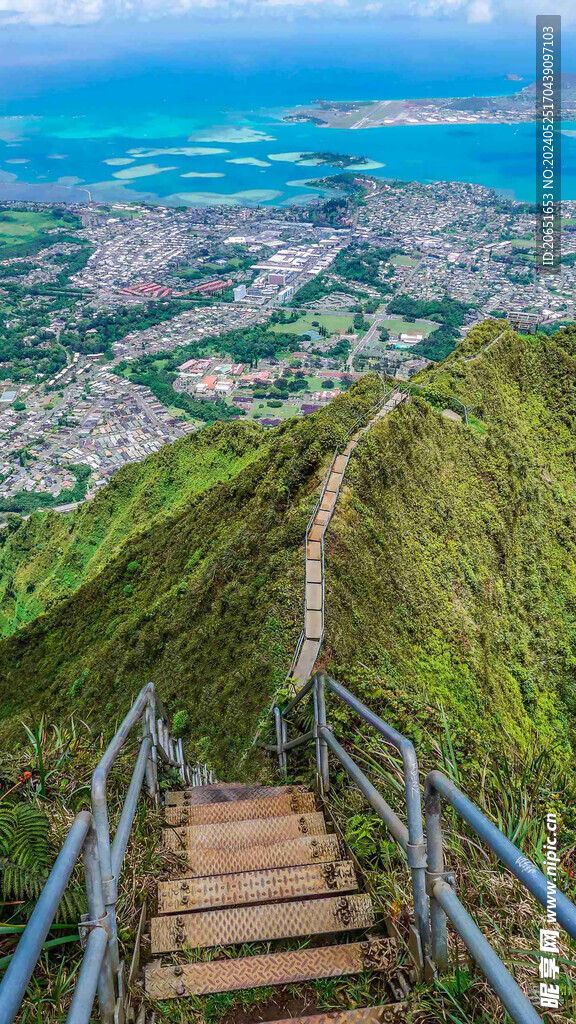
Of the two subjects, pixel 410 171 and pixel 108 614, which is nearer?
pixel 108 614

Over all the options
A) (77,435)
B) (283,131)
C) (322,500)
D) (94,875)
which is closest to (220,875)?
(94,875)

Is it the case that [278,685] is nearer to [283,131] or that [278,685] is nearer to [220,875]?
[220,875]

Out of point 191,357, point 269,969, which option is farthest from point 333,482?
point 191,357

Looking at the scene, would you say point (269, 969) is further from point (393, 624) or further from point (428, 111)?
point (428, 111)

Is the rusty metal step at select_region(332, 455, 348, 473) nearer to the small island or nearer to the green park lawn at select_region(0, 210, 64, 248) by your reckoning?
the green park lawn at select_region(0, 210, 64, 248)

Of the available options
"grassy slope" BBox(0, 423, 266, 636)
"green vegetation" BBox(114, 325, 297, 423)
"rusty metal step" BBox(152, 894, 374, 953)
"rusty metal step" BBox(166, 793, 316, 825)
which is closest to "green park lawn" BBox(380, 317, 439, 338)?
"green vegetation" BBox(114, 325, 297, 423)
